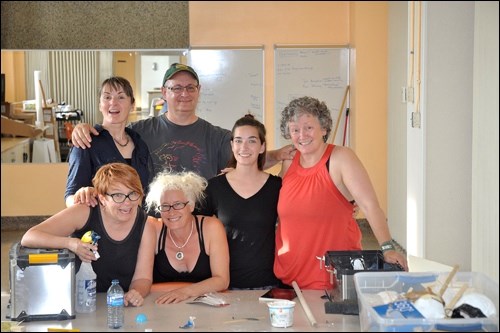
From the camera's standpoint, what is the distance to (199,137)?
14.4 ft

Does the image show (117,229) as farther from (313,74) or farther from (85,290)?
(313,74)

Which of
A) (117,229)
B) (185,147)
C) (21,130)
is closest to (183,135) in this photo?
(185,147)

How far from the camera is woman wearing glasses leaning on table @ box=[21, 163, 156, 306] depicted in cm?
326

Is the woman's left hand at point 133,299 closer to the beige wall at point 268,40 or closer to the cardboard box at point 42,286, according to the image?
the cardboard box at point 42,286

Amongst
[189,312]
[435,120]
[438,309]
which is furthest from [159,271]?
[435,120]

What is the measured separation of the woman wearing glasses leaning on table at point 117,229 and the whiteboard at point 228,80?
593cm

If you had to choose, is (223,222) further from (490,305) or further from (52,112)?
(52,112)

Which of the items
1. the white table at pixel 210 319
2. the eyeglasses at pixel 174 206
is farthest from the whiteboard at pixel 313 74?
the white table at pixel 210 319

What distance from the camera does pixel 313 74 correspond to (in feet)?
30.6

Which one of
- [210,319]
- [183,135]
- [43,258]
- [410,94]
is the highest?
[410,94]

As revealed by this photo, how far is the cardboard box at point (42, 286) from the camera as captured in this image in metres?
3.00

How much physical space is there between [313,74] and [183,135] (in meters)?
5.15

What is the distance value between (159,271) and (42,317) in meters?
0.66

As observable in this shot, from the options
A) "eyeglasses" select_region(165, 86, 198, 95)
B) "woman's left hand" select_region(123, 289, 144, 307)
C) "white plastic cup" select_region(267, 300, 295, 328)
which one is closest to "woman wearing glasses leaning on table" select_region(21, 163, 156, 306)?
"woman's left hand" select_region(123, 289, 144, 307)
